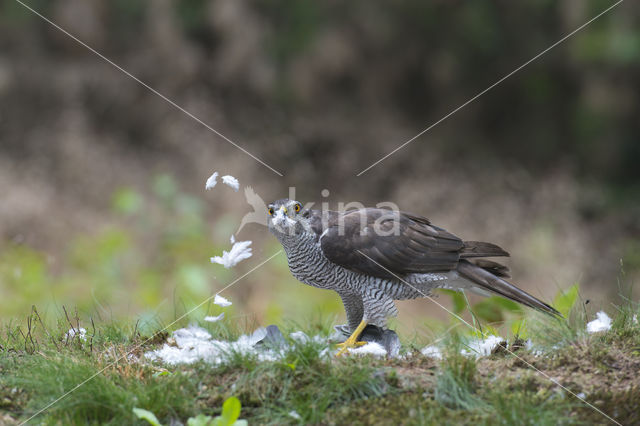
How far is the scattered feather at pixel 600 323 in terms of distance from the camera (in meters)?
3.23

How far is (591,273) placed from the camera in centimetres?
622

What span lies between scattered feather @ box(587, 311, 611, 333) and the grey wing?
721mm

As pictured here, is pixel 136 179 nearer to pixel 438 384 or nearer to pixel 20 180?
pixel 20 180

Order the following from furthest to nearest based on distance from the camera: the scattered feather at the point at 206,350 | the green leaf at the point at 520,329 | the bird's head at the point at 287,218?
the green leaf at the point at 520,329 < the bird's head at the point at 287,218 < the scattered feather at the point at 206,350

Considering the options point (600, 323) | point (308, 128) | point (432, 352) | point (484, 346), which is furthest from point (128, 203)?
point (600, 323)

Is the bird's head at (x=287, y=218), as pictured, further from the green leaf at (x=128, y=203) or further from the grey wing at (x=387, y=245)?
the green leaf at (x=128, y=203)

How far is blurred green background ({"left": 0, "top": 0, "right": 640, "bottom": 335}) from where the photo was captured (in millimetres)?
6414

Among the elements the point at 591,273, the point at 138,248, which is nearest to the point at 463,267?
the point at 591,273

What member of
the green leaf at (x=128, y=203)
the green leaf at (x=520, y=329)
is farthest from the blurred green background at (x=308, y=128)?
the green leaf at (x=520, y=329)

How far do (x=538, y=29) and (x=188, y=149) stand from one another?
4310 millimetres

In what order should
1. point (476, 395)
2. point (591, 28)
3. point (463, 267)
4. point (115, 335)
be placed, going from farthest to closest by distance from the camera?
point (591, 28), point (463, 267), point (115, 335), point (476, 395)

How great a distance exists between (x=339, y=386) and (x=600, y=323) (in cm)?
144

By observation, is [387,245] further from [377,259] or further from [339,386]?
[339,386]

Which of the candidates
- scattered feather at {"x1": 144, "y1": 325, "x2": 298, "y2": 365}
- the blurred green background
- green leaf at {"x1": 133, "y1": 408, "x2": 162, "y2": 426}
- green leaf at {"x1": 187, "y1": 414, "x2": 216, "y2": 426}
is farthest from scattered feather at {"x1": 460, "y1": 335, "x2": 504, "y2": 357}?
the blurred green background
